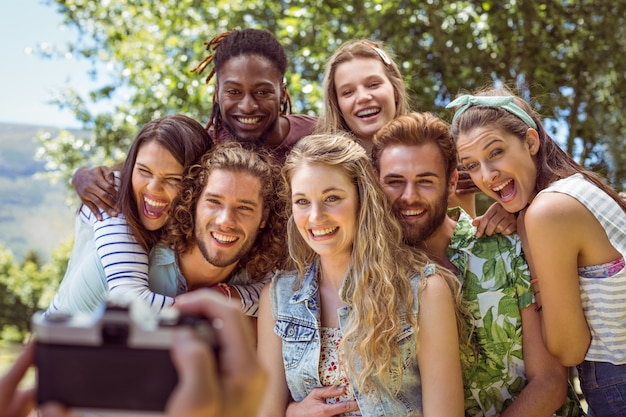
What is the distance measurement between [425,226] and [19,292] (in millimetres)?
26943

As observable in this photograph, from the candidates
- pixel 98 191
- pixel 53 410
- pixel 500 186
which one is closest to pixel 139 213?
pixel 98 191

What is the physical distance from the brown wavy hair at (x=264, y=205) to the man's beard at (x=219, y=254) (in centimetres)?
11

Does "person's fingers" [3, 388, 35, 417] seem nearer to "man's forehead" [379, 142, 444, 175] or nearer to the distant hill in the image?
"man's forehead" [379, 142, 444, 175]

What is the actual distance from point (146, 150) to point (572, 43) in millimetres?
5715

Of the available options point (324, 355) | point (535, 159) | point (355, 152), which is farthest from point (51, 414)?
point (535, 159)

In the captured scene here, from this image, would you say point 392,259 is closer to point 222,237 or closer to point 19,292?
point 222,237

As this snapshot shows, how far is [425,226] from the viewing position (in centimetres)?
316

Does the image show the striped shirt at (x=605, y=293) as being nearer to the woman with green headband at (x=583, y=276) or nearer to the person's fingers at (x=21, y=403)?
the woman with green headband at (x=583, y=276)

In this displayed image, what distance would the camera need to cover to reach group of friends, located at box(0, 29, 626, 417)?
2832mm

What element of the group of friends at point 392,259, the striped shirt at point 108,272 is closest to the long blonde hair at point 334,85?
the group of friends at point 392,259

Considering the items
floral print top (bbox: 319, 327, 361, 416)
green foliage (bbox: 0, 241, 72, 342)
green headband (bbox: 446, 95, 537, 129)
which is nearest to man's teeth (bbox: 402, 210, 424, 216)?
green headband (bbox: 446, 95, 537, 129)

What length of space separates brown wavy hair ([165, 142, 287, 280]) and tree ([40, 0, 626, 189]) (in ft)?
10.5

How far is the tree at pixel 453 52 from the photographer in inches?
287

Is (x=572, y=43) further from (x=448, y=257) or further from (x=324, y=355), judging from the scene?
(x=324, y=355)
